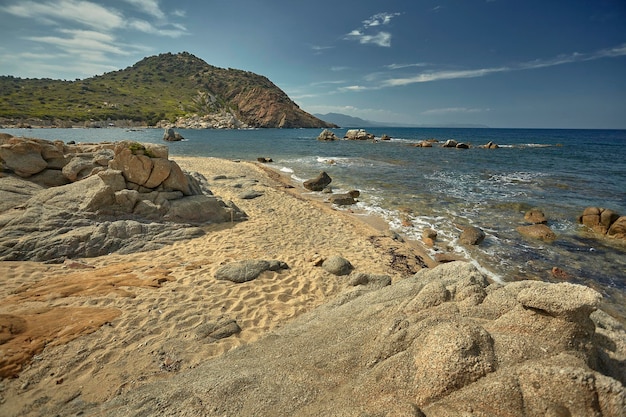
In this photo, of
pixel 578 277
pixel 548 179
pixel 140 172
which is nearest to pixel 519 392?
pixel 578 277

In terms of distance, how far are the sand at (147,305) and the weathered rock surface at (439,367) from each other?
2.76 ft

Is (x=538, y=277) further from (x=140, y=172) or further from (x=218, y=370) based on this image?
(x=140, y=172)

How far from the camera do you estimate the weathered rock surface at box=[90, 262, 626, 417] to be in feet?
9.42

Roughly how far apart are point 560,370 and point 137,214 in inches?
547

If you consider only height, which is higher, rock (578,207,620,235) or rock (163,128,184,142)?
rock (163,128,184,142)

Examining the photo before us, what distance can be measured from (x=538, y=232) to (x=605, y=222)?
4.06 meters

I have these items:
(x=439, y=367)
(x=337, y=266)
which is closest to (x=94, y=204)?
(x=337, y=266)

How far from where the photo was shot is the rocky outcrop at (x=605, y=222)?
14016 mm

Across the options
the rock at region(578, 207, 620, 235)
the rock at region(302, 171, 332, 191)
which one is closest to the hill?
the rock at region(302, 171, 332, 191)

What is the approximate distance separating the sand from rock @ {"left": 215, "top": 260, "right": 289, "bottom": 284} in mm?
273

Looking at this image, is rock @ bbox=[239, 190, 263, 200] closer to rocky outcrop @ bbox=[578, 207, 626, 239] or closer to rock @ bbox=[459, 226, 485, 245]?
rock @ bbox=[459, 226, 485, 245]

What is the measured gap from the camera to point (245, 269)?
941cm

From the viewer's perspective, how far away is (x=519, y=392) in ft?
9.45

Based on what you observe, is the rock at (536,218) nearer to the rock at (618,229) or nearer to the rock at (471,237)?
the rock at (618,229)
